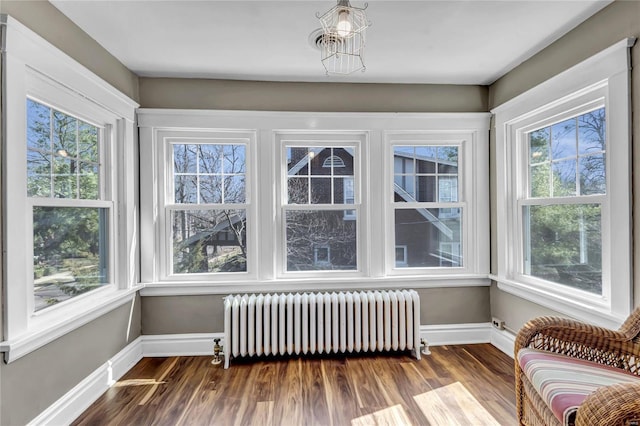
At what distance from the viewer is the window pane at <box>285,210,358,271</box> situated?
3.08 m

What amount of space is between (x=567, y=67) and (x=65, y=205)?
3.39 metres

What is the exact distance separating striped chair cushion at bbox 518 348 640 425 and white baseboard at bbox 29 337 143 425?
8.30ft

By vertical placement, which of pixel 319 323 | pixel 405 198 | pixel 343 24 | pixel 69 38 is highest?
pixel 69 38

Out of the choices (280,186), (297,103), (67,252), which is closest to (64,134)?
(67,252)

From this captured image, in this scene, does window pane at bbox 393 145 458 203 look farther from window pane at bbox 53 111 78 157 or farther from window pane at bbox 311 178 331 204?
window pane at bbox 53 111 78 157

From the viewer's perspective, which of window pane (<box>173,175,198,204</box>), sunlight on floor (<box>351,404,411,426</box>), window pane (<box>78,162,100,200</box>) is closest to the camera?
sunlight on floor (<box>351,404,411,426</box>)

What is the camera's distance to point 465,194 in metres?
3.18

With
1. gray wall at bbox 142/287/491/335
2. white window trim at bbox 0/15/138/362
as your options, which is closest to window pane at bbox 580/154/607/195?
gray wall at bbox 142/287/491/335

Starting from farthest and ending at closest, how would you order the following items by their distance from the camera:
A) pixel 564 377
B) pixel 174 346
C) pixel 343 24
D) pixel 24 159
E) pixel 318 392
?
pixel 174 346
pixel 318 392
pixel 24 159
pixel 343 24
pixel 564 377

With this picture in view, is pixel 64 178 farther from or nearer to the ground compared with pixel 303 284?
farther from the ground

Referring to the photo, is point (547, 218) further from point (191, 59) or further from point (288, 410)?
point (191, 59)

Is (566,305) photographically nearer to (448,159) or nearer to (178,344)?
(448,159)

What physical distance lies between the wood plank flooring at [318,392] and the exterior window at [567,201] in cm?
90

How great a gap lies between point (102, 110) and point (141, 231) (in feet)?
3.33
